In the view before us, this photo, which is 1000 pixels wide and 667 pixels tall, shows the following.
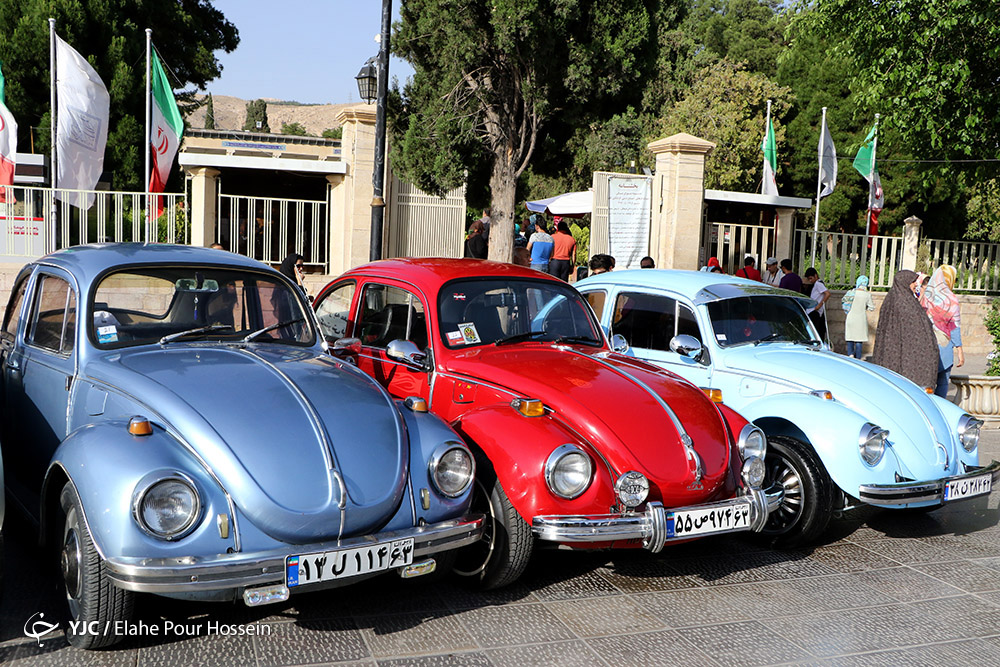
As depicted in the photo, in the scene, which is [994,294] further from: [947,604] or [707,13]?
[707,13]

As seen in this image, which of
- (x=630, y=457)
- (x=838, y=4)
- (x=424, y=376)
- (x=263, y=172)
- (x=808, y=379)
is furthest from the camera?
(x=263, y=172)

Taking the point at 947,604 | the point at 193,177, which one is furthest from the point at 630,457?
the point at 193,177

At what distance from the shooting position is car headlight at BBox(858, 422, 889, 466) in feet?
18.6

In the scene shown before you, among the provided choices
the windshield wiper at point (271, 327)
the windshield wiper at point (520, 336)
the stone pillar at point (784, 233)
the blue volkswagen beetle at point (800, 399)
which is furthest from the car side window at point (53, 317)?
the stone pillar at point (784, 233)

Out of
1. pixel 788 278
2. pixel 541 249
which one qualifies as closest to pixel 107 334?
pixel 541 249

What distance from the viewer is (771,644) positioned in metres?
4.30

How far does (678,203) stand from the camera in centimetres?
1588

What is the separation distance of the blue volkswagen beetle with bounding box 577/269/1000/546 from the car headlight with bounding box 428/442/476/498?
2.48m

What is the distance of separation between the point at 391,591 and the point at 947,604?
3.17 meters

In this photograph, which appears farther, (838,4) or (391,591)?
(838,4)

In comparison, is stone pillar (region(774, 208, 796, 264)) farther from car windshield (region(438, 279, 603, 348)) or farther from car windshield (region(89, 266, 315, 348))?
car windshield (region(89, 266, 315, 348))

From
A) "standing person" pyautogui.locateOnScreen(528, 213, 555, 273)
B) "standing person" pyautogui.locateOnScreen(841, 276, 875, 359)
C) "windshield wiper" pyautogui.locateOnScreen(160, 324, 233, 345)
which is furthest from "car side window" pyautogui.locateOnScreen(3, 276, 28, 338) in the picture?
"standing person" pyautogui.locateOnScreen(841, 276, 875, 359)

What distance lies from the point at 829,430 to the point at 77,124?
14.2m

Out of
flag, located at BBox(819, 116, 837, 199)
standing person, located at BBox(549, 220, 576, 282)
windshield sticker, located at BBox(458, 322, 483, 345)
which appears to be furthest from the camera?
flag, located at BBox(819, 116, 837, 199)
